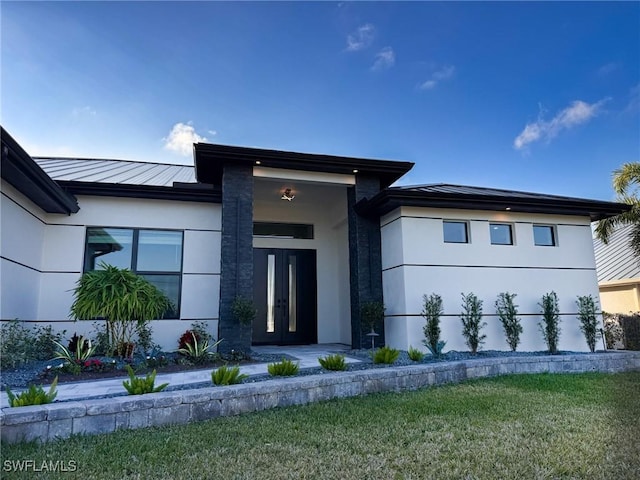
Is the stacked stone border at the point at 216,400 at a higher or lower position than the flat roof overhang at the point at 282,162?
lower

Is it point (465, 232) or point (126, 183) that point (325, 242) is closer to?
point (465, 232)

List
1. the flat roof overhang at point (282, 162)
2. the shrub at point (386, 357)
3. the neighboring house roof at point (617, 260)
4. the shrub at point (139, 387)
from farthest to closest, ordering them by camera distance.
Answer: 1. the neighboring house roof at point (617, 260)
2. the flat roof overhang at point (282, 162)
3. the shrub at point (386, 357)
4. the shrub at point (139, 387)

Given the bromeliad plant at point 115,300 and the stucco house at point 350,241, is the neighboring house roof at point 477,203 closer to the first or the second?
the stucco house at point 350,241

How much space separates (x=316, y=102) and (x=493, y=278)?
21.0 ft

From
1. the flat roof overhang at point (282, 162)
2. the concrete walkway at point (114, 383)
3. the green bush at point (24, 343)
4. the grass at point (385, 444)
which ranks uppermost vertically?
the flat roof overhang at point (282, 162)

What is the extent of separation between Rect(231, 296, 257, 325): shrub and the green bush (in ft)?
10.6

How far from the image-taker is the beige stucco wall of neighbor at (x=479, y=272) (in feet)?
25.2

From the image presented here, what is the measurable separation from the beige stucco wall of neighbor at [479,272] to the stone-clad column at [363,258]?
0.17m

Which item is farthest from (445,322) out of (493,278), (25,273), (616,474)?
(25,273)

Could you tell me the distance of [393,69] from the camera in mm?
10266

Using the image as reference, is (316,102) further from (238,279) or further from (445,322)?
(445,322)


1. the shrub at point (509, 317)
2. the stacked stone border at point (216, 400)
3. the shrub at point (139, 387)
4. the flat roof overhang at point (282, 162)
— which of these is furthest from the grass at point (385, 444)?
the flat roof overhang at point (282, 162)

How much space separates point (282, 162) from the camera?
7910mm

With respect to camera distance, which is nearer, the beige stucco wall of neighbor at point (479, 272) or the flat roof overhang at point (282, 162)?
the flat roof overhang at point (282, 162)
